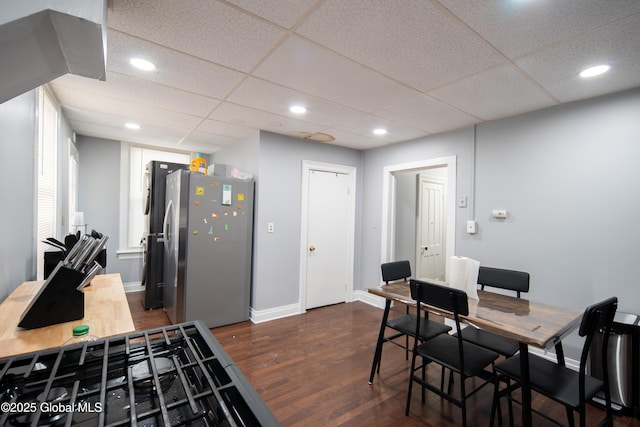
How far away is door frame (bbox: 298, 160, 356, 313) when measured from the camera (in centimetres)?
394

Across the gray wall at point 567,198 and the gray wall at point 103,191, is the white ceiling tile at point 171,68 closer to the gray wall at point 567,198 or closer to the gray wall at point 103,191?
the gray wall at point 567,198

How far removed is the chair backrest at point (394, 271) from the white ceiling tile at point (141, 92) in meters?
2.30

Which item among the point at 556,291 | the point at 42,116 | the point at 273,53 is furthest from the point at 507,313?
the point at 42,116

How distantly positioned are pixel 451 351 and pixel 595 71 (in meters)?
2.18

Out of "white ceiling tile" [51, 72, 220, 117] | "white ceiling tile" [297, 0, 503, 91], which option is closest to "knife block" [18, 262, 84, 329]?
"white ceiling tile" [51, 72, 220, 117]

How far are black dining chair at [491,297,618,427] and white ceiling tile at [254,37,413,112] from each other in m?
1.93

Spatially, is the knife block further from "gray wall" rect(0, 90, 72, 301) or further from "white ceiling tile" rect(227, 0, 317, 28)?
"white ceiling tile" rect(227, 0, 317, 28)

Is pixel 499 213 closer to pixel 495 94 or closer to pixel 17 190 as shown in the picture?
pixel 495 94

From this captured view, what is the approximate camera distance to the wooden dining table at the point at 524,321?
1577 mm

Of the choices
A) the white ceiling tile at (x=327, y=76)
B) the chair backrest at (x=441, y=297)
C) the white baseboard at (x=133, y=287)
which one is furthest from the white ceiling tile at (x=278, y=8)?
the white baseboard at (x=133, y=287)

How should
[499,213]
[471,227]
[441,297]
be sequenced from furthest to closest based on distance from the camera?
[471,227], [499,213], [441,297]

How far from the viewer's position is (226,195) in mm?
3385

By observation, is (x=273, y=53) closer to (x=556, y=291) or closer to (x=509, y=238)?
(x=509, y=238)

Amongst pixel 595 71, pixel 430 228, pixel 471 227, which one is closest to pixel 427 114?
pixel 595 71
